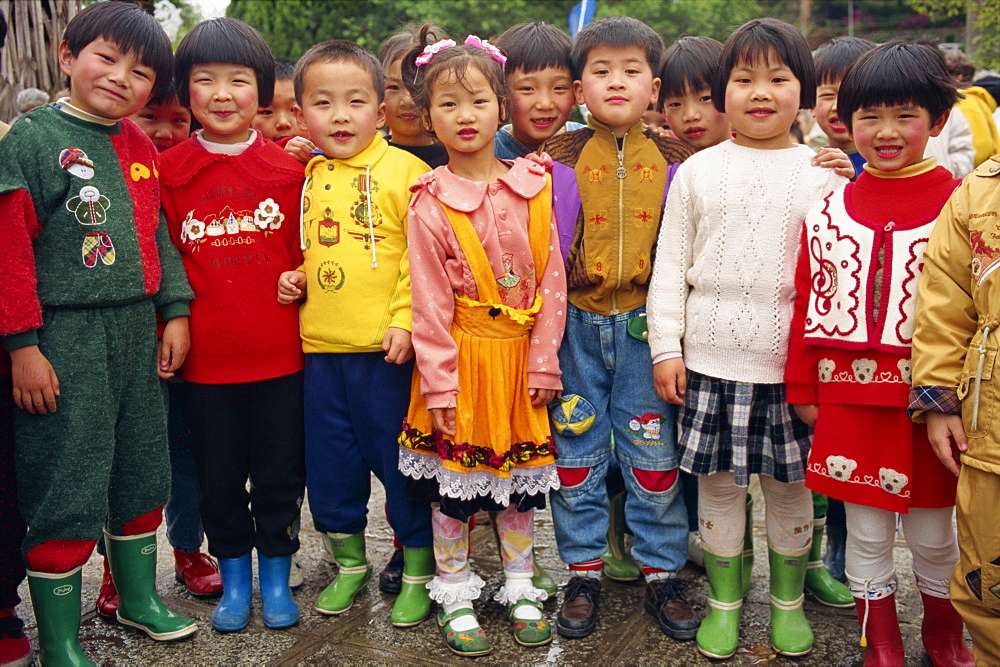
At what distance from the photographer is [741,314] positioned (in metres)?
2.55

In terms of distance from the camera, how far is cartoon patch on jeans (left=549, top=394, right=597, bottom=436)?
276 cm

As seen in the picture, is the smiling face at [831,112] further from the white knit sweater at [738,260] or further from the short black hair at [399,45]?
the short black hair at [399,45]

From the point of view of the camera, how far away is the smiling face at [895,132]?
2.32 meters

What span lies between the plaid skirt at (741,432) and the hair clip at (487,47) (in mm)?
1200

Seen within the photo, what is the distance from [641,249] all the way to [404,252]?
0.79 metres

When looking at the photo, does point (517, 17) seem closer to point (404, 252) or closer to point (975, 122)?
point (975, 122)

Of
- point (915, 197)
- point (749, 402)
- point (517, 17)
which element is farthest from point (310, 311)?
point (517, 17)

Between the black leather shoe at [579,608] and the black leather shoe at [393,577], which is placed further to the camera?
the black leather shoe at [393,577]

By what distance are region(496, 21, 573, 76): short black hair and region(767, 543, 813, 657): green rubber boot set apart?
1808 mm

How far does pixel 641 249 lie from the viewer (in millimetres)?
2750

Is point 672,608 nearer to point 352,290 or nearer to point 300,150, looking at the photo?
point 352,290

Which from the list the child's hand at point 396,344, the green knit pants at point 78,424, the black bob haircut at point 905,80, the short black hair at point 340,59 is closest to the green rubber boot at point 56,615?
the green knit pants at point 78,424

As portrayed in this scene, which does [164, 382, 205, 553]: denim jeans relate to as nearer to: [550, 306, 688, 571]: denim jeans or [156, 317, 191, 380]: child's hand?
[156, 317, 191, 380]: child's hand

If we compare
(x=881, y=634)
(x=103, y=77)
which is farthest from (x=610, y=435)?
(x=103, y=77)
